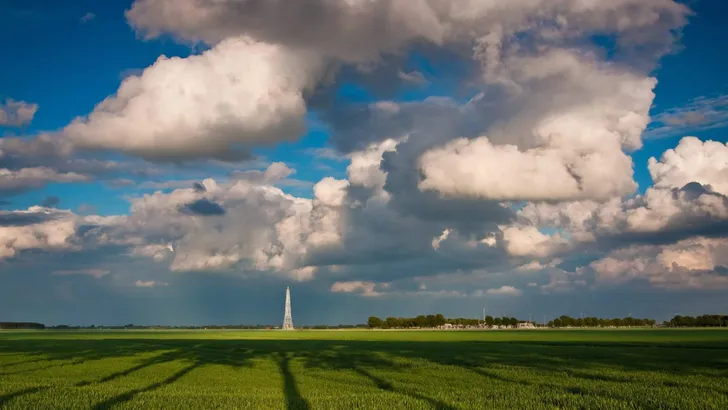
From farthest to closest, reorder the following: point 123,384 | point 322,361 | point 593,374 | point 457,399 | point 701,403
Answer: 1. point 322,361
2. point 593,374
3. point 123,384
4. point 457,399
5. point 701,403

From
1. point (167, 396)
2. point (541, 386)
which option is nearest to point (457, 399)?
point (541, 386)

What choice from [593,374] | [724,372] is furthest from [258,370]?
[724,372]

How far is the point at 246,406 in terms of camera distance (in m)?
27.3

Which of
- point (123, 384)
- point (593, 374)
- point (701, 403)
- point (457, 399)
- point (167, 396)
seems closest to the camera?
point (701, 403)

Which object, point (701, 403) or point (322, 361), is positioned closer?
point (701, 403)

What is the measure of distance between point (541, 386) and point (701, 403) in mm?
9131

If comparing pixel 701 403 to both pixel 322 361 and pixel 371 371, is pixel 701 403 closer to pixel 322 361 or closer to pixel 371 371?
pixel 371 371

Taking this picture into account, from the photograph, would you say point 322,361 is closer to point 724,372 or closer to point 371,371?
point 371,371

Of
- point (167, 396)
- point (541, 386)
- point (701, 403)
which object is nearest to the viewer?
point (701, 403)

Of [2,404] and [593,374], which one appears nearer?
[2,404]

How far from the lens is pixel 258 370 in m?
48.9

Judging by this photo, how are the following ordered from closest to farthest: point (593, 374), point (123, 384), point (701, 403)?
point (701, 403) < point (123, 384) < point (593, 374)

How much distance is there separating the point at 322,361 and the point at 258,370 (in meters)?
10.5

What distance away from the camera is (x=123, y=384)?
37656 millimetres
